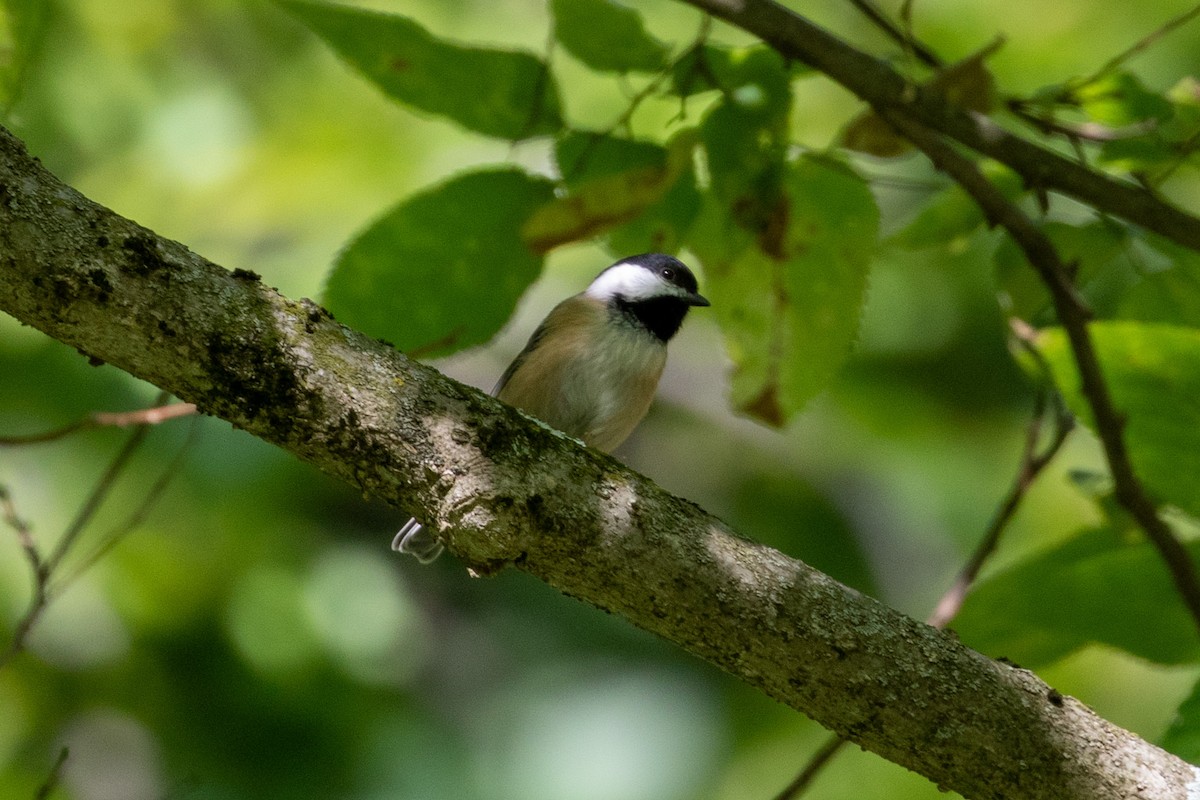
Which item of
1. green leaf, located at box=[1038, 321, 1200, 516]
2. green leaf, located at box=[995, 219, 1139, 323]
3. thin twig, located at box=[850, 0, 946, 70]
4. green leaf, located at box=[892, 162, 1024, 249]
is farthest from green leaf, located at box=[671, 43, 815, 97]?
green leaf, located at box=[1038, 321, 1200, 516]

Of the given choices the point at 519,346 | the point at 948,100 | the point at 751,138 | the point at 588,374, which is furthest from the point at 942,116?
the point at 519,346

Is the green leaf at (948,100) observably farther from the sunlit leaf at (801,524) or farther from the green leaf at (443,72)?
the sunlit leaf at (801,524)

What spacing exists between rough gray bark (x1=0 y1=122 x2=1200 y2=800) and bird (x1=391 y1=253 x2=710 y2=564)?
2.05 metres

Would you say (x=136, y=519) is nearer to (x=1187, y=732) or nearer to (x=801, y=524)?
(x=1187, y=732)

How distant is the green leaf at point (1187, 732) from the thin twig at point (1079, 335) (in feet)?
0.59

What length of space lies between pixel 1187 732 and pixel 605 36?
1.68 m

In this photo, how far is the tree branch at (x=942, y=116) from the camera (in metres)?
2.41

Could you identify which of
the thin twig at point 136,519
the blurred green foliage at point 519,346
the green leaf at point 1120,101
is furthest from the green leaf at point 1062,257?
the thin twig at point 136,519

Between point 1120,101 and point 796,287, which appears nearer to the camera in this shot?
point 1120,101

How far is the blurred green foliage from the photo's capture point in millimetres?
2289

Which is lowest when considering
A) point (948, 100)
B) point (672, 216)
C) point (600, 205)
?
point (600, 205)

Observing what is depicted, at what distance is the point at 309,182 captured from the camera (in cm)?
484

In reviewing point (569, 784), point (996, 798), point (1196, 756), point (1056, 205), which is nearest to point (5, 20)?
point (996, 798)

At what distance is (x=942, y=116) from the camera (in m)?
2.48
